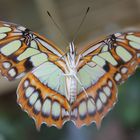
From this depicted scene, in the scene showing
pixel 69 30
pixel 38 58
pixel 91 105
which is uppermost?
pixel 38 58

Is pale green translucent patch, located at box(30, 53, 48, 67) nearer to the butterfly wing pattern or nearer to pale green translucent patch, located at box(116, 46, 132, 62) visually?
the butterfly wing pattern

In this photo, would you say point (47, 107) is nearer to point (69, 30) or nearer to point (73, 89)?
point (73, 89)

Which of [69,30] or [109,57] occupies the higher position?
[109,57]

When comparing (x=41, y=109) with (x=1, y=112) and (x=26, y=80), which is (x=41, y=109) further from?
(x=1, y=112)

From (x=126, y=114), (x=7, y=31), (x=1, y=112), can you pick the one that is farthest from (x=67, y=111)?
(x=1, y=112)

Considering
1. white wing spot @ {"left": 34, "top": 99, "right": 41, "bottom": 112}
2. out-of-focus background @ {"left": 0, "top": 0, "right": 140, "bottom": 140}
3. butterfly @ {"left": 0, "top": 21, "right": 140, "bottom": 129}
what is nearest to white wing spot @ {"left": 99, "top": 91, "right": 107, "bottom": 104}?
butterfly @ {"left": 0, "top": 21, "right": 140, "bottom": 129}

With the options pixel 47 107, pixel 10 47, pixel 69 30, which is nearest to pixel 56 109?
pixel 47 107

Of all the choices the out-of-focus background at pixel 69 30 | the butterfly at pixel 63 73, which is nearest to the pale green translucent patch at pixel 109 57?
the butterfly at pixel 63 73
